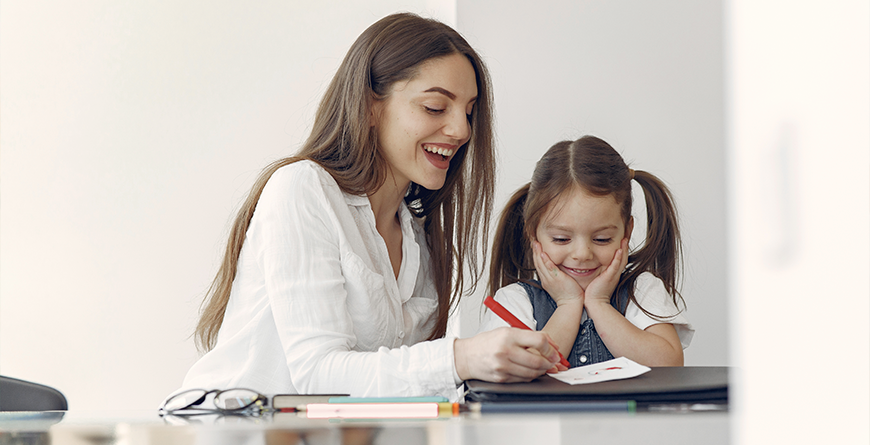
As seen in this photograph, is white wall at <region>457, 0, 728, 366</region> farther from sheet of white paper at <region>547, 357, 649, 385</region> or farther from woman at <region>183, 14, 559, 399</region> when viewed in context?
sheet of white paper at <region>547, 357, 649, 385</region>

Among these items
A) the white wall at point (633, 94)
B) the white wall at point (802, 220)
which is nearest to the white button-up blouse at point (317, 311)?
the white wall at point (802, 220)

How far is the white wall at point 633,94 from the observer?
2.14 m

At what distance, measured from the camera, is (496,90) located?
2164 millimetres

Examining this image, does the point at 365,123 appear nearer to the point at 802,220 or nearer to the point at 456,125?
the point at 456,125

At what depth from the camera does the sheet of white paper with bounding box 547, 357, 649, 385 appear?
0.75 meters

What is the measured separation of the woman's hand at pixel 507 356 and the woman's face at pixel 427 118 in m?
0.57

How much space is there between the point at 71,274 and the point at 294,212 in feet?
5.86

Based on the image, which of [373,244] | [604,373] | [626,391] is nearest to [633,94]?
[373,244]

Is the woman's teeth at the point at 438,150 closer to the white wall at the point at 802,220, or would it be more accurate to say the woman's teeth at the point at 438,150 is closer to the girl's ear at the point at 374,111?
the girl's ear at the point at 374,111

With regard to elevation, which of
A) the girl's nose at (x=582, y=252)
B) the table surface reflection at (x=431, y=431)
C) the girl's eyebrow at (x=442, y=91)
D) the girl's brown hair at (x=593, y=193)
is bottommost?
the table surface reflection at (x=431, y=431)

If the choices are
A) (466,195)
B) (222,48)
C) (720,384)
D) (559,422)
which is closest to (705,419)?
(559,422)

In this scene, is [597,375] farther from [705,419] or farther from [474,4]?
[474,4]

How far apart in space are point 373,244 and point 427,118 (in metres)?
0.27

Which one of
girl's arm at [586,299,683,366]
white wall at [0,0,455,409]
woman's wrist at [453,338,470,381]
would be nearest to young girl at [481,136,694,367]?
girl's arm at [586,299,683,366]
